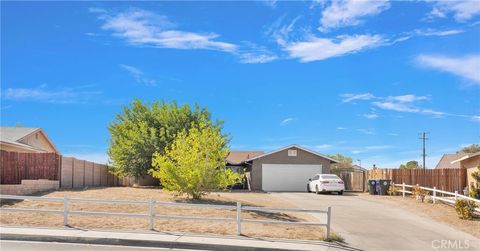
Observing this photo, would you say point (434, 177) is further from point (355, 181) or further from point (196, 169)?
point (196, 169)

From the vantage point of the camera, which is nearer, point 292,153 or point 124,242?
point 124,242

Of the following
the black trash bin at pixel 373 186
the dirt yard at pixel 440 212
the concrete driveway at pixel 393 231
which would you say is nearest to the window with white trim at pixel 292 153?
the black trash bin at pixel 373 186

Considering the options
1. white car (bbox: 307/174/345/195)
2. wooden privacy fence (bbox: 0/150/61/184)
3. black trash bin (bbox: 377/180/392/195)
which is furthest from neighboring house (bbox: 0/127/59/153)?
black trash bin (bbox: 377/180/392/195)

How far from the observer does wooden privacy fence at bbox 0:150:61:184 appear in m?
25.0

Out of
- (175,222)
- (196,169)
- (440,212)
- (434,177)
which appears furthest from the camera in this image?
(434,177)

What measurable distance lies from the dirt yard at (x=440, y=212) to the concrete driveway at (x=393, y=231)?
19.7 inches

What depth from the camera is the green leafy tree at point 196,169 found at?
65.7ft

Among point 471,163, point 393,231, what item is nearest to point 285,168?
point 471,163

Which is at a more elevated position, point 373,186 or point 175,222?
point 373,186

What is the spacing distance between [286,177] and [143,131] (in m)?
12.0

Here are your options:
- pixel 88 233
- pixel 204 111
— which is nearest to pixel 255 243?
pixel 88 233

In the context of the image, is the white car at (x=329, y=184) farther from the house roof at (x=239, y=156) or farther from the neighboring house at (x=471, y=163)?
the house roof at (x=239, y=156)

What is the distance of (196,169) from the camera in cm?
2002

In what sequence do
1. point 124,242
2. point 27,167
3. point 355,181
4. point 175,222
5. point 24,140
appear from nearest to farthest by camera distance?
point 124,242 → point 175,222 → point 27,167 → point 24,140 → point 355,181
